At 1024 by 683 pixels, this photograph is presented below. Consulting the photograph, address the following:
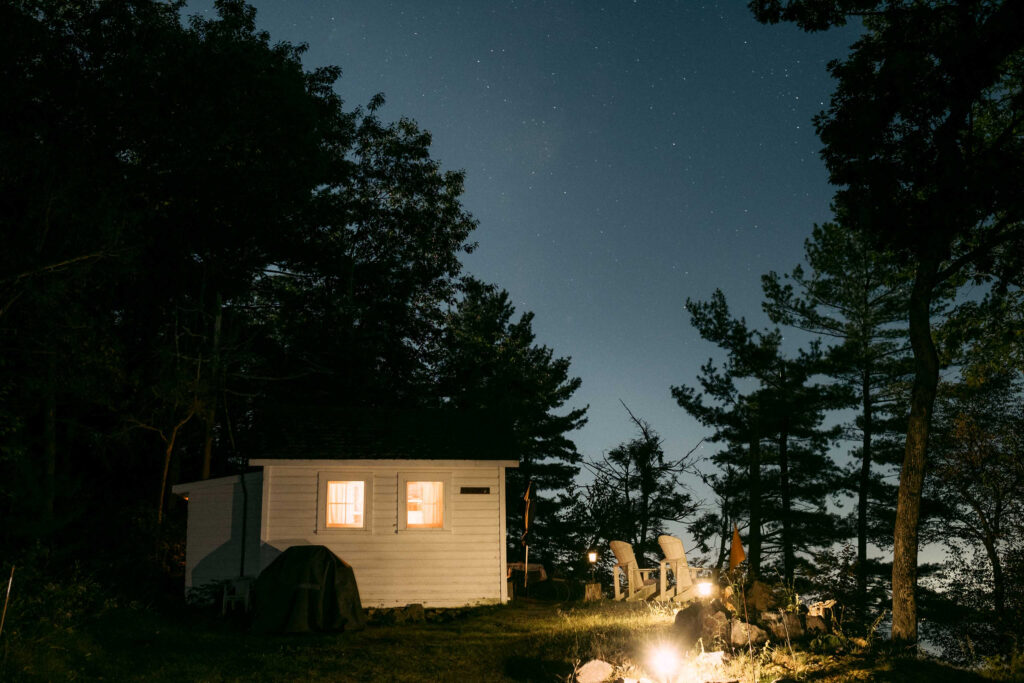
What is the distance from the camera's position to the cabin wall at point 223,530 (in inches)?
595

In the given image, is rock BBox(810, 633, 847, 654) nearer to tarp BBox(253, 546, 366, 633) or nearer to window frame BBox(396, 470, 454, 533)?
tarp BBox(253, 546, 366, 633)

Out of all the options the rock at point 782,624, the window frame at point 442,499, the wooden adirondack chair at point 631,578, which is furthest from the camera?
the wooden adirondack chair at point 631,578

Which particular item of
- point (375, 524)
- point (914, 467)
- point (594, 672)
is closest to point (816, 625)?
point (914, 467)

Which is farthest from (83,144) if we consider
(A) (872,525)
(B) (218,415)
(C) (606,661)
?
(A) (872,525)

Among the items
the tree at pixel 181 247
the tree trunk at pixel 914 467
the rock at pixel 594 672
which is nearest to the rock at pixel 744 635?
the rock at pixel 594 672

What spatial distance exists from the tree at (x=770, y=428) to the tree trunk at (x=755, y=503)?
0.11 ft

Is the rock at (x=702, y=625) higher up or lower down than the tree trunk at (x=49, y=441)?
lower down

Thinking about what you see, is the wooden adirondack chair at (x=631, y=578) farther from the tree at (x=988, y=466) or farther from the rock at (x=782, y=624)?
the tree at (x=988, y=466)

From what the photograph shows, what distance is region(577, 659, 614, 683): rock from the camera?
810 centimetres

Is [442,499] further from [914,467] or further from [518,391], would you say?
[518,391]

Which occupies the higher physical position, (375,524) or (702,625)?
(375,524)

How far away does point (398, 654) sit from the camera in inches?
411

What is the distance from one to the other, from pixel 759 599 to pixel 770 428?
17599mm

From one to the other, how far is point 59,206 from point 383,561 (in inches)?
373
